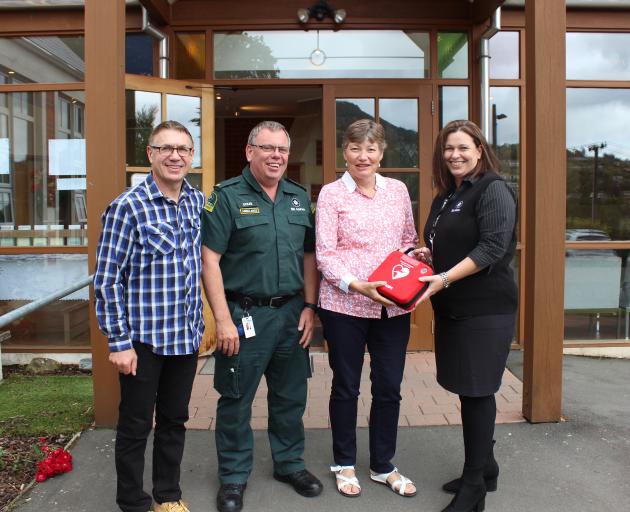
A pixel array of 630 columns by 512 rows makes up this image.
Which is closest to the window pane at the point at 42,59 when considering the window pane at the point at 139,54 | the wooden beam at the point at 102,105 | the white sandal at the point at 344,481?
the window pane at the point at 139,54

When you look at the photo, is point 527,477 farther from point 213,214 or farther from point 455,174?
point 213,214

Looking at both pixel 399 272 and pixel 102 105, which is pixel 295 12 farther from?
pixel 399 272

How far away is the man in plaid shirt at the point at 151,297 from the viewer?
234cm

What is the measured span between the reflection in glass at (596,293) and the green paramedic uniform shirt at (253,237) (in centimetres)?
363

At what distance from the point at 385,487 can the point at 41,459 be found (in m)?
1.91

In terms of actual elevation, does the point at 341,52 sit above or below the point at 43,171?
above

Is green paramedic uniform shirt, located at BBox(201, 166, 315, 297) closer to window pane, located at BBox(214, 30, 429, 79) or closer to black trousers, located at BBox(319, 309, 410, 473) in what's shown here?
black trousers, located at BBox(319, 309, 410, 473)

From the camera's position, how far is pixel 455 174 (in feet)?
8.88

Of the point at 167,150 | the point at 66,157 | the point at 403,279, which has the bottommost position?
the point at 403,279

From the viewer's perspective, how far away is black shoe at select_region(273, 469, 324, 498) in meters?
2.84

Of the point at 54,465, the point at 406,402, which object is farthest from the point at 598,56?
the point at 54,465

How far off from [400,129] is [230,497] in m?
3.55

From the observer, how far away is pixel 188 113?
5.02 meters

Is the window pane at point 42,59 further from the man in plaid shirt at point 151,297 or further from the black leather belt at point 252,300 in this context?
the black leather belt at point 252,300
